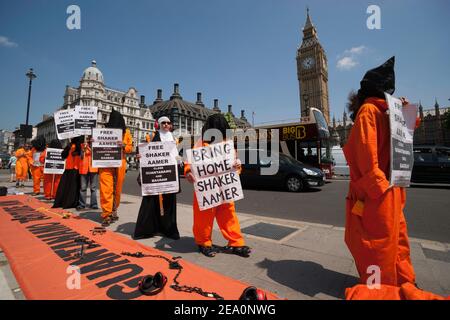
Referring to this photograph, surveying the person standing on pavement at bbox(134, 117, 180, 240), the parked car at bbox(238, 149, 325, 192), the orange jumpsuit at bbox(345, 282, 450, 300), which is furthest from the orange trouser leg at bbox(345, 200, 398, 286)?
the parked car at bbox(238, 149, 325, 192)

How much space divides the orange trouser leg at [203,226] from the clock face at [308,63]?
285 ft

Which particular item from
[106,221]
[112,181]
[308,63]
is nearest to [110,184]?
[112,181]

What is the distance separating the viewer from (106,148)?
447 cm

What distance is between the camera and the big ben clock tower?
7656cm

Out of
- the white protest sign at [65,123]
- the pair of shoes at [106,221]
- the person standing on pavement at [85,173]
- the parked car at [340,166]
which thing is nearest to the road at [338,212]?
the pair of shoes at [106,221]

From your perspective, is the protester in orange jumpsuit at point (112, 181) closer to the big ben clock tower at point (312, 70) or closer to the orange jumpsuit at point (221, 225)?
the orange jumpsuit at point (221, 225)

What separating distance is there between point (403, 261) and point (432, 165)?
11.9 metres

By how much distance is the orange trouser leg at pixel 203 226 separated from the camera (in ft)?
9.68

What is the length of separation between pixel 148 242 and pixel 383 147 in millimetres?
3185

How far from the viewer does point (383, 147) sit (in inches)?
80.0

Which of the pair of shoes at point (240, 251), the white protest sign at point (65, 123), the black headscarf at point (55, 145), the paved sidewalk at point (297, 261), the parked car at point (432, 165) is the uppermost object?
the white protest sign at point (65, 123)

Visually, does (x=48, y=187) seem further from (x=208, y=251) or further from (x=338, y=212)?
(x=338, y=212)

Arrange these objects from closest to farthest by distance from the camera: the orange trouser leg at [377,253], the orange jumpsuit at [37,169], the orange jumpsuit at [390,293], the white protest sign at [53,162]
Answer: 1. the orange jumpsuit at [390,293]
2. the orange trouser leg at [377,253]
3. the white protest sign at [53,162]
4. the orange jumpsuit at [37,169]
